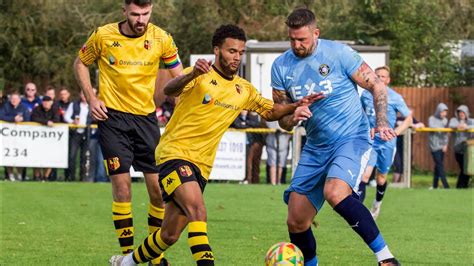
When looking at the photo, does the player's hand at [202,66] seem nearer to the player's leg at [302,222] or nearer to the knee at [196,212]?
the knee at [196,212]

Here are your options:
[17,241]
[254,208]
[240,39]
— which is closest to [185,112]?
[240,39]

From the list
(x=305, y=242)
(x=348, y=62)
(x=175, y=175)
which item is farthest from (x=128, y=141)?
(x=348, y=62)

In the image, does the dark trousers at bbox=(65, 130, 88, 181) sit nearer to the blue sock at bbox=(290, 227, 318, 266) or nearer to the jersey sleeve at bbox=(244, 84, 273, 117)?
the jersey sleeve at bbox=(244, 84, 273, 117)

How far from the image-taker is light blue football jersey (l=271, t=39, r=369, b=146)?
964cm

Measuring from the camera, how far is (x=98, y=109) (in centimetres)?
1038

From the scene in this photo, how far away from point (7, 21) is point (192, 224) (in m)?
35.4

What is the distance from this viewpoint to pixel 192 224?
29.7ft

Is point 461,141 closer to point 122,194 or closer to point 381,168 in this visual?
point 381,168

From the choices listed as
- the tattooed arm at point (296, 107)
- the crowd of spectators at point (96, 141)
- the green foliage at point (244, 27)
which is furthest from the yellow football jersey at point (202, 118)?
the green foliage at point (244, 27)

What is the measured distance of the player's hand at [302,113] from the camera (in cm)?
922

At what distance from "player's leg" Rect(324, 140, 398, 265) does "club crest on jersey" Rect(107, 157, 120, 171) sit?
2.15 m

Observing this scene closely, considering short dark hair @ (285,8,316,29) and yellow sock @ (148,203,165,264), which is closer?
short dark hair @ (285,8,316,29)

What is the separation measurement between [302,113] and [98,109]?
7.12 ft

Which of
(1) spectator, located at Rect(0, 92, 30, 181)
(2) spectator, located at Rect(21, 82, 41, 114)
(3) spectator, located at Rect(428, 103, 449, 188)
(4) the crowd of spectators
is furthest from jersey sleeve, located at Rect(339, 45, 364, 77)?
(2) spectator, located at Rect(21, 82, 41, 114)
